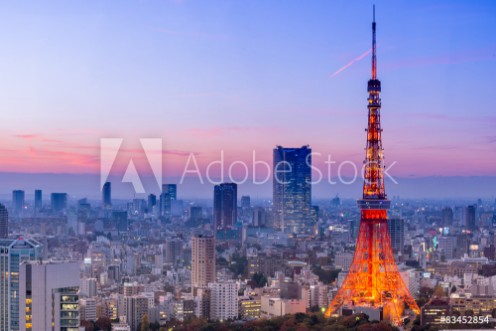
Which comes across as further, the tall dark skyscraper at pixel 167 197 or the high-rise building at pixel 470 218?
the high-rise building at pixel 470 218

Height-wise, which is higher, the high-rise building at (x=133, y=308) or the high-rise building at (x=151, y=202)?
the high-rise building at (x=151, y=202)

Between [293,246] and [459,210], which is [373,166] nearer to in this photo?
[459,210]

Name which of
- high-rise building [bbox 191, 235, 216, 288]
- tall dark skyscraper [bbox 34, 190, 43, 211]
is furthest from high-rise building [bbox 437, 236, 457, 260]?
tall dark skyscraper [bbox 34, 190, 43, 211]

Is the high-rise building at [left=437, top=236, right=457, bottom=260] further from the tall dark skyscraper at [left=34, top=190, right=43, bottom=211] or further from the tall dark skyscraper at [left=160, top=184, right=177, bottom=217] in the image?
the tall dark skyscraper at [left=34, top=190, right=43, bottom=211]

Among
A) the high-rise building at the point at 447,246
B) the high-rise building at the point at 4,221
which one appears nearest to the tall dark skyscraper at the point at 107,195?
the high-rise building at the point at 4,221

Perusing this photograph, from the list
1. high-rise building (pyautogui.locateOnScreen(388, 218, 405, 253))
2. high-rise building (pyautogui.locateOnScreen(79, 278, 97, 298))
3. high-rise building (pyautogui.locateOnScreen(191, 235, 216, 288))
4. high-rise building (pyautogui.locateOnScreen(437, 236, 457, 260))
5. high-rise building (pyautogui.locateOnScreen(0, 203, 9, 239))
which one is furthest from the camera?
high-rise building (pyautogui.locateOnScreen(437, 236, 457, 260))

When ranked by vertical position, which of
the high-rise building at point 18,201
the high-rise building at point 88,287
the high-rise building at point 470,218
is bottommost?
the high-rise building at point 88,287

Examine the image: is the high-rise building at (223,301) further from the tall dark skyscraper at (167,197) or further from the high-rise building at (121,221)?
the high-rise building at (121,221)
